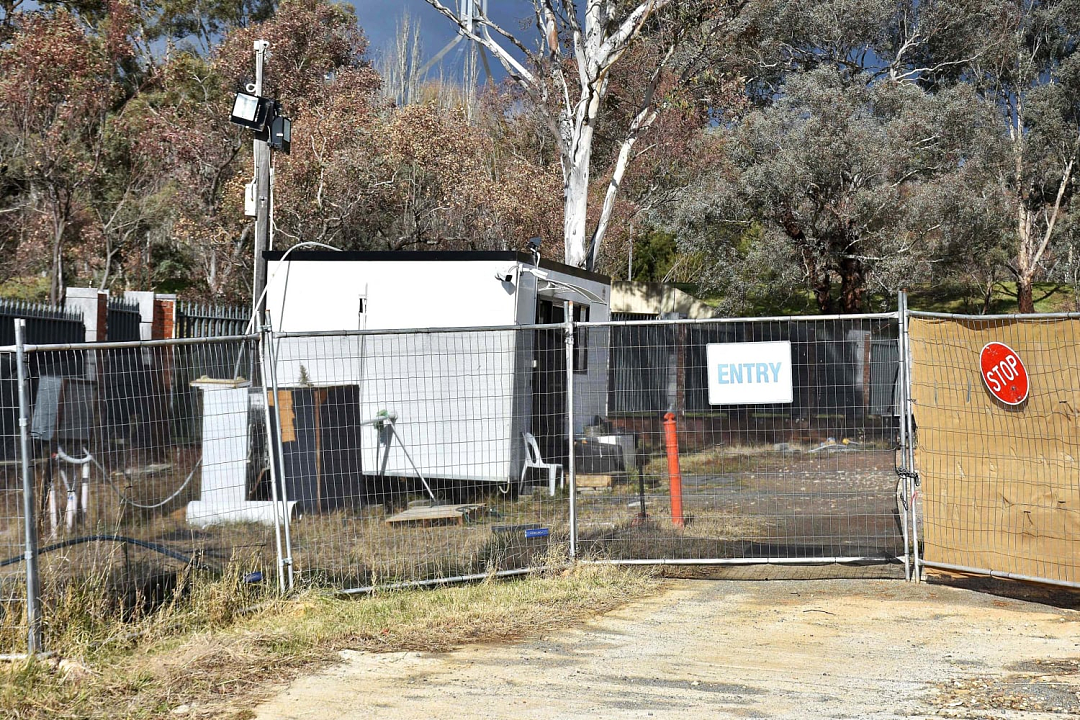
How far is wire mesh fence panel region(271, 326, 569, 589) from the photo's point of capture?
25.3 ft

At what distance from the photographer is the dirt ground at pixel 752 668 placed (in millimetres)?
4832

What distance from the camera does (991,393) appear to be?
7023mm

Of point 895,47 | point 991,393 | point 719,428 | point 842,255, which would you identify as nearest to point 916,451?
point 991,393

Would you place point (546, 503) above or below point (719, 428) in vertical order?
below

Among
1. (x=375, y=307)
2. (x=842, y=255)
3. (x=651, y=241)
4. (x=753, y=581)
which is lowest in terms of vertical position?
(x=753, y=581)

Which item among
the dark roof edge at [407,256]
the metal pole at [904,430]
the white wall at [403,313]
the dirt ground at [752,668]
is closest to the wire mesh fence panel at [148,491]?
the white wall at [403,313]

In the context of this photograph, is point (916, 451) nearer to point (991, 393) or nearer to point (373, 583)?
point (991, 393)

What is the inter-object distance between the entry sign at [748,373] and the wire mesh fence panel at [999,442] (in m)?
1.04

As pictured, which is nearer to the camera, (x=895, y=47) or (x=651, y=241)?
(x=895, y=47)

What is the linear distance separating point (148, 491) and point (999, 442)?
6678mm

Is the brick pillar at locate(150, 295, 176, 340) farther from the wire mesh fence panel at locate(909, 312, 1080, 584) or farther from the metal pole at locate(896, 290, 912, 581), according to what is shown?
the wire mesh fence panel at locate(909, 312, 1080, 584)

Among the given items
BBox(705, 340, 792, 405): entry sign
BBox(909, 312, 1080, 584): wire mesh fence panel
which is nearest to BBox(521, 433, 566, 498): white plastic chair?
BBox(705, 340, 792, 405): entry sign

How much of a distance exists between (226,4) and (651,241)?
62.8 feet

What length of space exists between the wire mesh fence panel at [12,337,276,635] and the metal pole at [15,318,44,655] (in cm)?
11
